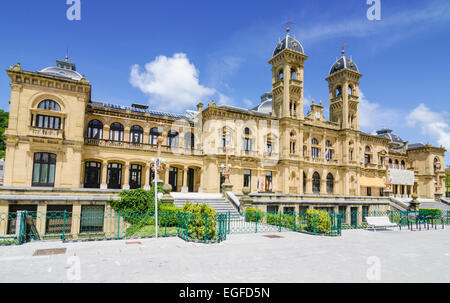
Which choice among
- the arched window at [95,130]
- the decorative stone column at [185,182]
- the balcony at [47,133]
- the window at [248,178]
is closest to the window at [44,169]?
the balcony at [47,133]

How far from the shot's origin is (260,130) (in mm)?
38281

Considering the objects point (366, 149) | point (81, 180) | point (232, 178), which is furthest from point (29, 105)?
point (366, 149)

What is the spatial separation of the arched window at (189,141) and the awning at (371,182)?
27417 mm

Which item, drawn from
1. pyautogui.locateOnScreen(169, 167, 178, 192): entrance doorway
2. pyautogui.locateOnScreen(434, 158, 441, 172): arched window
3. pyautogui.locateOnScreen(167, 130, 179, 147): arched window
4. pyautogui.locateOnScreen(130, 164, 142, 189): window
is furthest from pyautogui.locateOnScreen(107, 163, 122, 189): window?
pyautogui.locateOnScreen(434, 158, 441, 172): arched window

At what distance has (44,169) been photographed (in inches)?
1072

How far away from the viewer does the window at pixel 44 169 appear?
2692cm

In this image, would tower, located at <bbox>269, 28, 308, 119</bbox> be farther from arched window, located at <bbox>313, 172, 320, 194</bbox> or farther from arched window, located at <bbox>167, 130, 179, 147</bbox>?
arched window, located at <bbox>167, 130, 179, 147</bbox>

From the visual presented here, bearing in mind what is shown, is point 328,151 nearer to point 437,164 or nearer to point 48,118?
point 437,164

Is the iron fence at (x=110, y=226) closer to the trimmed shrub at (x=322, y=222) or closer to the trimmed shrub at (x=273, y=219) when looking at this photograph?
the trimmed shrub at (x=273, y=219)

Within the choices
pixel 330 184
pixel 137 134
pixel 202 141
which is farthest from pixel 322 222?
pixel 330 184

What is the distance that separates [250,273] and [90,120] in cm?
2923
